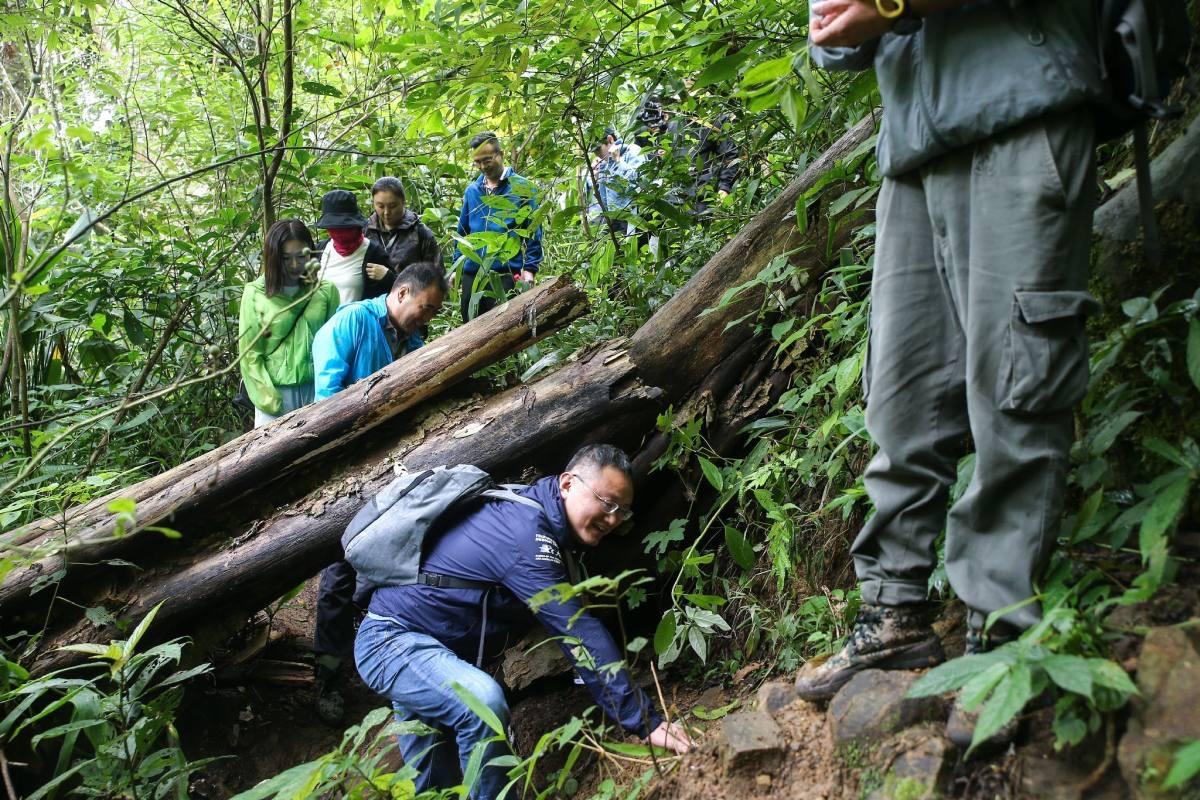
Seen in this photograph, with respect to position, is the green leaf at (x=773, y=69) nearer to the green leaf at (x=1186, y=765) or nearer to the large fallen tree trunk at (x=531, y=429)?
the large fallen tree trunk at (x=531, y=429)

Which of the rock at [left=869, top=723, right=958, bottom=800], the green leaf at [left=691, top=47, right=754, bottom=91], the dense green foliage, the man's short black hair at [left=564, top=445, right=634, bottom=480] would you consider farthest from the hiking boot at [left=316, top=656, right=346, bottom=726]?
the green leaf at [left=691, top=47, right=754, bottom=91]

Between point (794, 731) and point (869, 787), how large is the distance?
396 millimetres

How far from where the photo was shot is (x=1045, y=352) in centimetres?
207

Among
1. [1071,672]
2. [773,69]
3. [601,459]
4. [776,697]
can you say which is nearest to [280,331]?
[601,459]

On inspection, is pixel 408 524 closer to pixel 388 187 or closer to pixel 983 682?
pixel 983 682

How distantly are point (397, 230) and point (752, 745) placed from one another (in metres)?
4.86

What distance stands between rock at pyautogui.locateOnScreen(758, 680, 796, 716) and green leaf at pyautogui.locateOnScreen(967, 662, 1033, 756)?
109cm

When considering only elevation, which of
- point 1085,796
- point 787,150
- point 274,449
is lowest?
point 1085,796

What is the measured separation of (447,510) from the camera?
12.5 ft

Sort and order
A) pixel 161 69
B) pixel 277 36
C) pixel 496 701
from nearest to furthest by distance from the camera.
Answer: pixel 496 701, pixel 277 36, pixel 161 69

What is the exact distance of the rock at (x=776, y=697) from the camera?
286cm

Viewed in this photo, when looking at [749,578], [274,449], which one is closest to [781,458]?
[749,578]

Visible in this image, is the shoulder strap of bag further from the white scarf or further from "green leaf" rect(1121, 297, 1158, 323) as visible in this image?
"green leaf" rect(1121, 297, 1158, 323)

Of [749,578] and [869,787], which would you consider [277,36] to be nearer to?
[749,578]
